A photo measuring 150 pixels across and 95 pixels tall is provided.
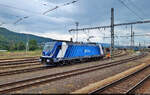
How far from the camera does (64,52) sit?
17156 mm

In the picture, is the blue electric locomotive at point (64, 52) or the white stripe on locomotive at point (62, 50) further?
the white stripe on locomotive at point (62, 50)

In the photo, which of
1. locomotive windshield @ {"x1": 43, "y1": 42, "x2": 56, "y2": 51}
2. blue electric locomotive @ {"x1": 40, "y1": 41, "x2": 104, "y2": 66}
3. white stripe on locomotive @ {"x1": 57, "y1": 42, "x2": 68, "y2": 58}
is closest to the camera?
blue electric locomotive @ {"x1": 40, "y1": 41, "x2": 104, "y2": 66}

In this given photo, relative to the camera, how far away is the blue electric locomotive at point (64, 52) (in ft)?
52.4

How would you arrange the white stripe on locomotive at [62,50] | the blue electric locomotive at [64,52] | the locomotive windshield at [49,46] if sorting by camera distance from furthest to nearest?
the white stripe on locomotive at [62,50] → the locomotive windshield at [49,46] → the blue electric locomotive at [64,52]

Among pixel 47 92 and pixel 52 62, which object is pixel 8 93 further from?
pixel 52 62

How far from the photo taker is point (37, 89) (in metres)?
7.91

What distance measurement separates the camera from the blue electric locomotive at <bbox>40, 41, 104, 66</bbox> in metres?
16.0

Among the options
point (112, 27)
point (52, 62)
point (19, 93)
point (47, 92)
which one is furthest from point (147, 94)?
point (112, 27)

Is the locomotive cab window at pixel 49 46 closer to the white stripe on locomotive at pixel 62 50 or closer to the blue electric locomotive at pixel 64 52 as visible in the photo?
the blue electric locomotive at pixel 64 52

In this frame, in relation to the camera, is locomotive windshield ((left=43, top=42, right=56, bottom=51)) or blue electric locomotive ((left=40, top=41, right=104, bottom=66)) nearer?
blue electric locomotive ((left=40, top=41, right=104, bottom=66))

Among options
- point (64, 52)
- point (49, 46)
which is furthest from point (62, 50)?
point (49, 46)

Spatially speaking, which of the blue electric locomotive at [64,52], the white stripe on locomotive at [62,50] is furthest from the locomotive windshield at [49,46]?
the white stripe on locomotive at [62,50]

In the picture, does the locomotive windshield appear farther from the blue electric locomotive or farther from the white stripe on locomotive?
the white stripe on locomotive

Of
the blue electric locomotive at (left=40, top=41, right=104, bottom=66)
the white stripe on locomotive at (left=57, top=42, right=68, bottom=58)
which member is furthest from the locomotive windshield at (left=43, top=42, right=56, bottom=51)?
the white stripe on locomotive at (left=57, top=42, right=68, bottom=58)
